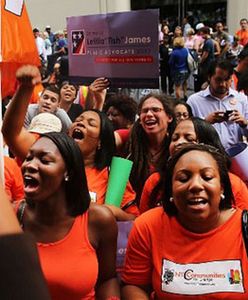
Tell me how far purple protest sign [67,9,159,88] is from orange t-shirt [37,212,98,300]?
7.13 ft

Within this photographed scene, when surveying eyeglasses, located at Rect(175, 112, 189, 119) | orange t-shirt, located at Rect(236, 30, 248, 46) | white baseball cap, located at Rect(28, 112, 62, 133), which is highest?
orange t-shirt, located at Rect(236, 30, 248, 46)

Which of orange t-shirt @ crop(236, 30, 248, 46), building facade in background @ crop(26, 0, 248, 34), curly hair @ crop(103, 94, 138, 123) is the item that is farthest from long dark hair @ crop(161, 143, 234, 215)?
building facade in background @ crop(26, 0, 248, 34)

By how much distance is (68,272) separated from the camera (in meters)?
2.36

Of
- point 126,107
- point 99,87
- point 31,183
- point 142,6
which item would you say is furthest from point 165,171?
point 142,6

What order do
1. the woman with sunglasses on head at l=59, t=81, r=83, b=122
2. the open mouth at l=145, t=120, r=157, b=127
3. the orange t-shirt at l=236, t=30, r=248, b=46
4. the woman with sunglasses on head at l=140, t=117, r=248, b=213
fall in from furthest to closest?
the orange t-shirt at l=236, t=30, r=248, b=46, the woman with sunglasses on head at l=59, t=81, r=83, b=122, the open mouth at l=145, t=120, r=157, b=127, the woman with sunglasses on head at l=140, t=117, r=248, b=213

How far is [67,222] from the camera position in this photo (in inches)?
101

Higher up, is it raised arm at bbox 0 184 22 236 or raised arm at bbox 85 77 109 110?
raised arm at bbox 0 184 22 236

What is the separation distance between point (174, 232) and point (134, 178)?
1403 mm

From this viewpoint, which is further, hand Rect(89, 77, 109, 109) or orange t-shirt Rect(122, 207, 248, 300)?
hand Rect(89, 77, 109, 109)

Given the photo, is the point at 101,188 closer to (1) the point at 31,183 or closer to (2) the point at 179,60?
(1) the point at 31,183

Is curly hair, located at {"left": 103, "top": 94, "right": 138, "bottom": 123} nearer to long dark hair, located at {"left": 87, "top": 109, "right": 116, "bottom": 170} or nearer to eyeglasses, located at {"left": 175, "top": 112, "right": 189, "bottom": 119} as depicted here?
Result: eyeglasses, located at {"left": 175, "top": 112, "right": 189, "bottom": 119}

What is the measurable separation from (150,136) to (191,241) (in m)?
1.76

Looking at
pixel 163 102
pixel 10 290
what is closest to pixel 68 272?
pixel 10 290

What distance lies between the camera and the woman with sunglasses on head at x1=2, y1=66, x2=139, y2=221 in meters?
3.11
